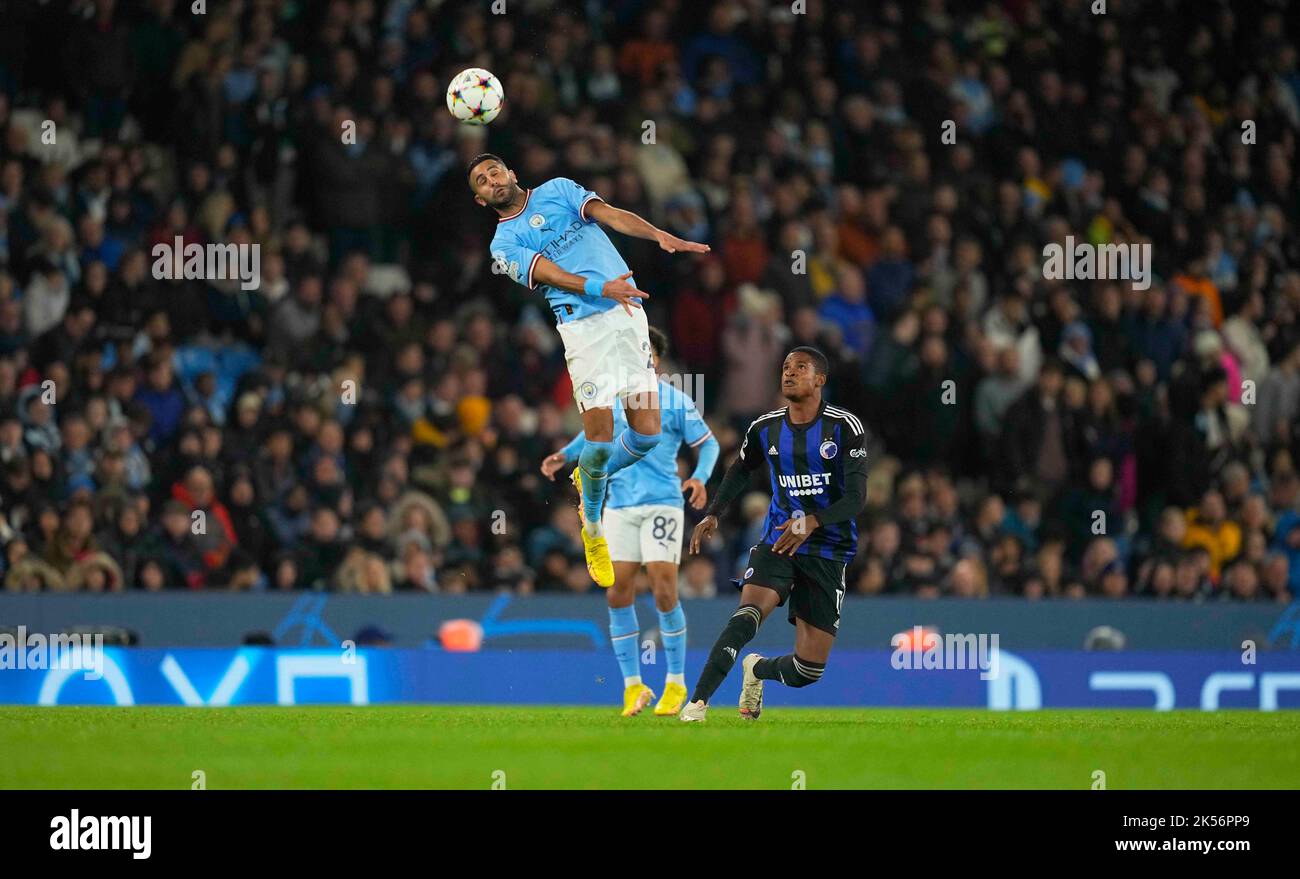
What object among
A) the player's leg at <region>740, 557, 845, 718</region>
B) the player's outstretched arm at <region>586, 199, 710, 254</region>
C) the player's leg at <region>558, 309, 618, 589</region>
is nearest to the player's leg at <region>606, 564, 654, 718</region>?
the player's leg at <region>558, 309, 618, 589</region>

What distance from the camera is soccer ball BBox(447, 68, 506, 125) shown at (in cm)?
1197

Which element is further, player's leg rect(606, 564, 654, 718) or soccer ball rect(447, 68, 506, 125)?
player's leg rect(606, 564, 654, 718)

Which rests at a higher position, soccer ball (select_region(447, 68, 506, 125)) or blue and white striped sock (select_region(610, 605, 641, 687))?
soccer ball (select_region(447, 68, 506, 125))

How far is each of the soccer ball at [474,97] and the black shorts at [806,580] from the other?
301 cm

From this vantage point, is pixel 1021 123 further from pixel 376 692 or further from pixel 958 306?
pixel 376 692

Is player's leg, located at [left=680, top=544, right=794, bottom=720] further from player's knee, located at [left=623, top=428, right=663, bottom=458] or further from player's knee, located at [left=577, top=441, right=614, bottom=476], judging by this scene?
player's knee, located at [left=577, top=441, right=614, bottom=476]

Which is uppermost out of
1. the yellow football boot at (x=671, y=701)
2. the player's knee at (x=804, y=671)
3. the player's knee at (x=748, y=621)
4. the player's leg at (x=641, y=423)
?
the player's leg at (x=641, y=423)

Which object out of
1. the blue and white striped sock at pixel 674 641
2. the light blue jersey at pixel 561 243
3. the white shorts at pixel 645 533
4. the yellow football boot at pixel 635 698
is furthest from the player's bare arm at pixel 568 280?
the yellow football boot at pixel 635 698

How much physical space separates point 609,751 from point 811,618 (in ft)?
5.12

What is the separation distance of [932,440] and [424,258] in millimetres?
4823

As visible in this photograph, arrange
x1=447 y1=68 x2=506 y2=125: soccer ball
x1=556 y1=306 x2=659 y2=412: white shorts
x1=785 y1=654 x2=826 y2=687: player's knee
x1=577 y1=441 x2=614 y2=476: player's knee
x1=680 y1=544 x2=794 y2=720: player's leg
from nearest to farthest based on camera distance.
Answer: x1=680 y1=544 x2=794 y2=720: player's leg → x1=785 y1=654 x2=826 y2=687: player's knee → x1=556 y1=306 x2=659 y2=412: white shorts → x1=447 y1=68 x2=506 y2=125: soccer ball → x1=577 y1=441 x2=614 y2=476: player's knee

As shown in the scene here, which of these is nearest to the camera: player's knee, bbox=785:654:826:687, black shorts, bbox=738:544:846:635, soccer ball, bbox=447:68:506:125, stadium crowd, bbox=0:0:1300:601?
black shorts, bbox=738:544:846:635

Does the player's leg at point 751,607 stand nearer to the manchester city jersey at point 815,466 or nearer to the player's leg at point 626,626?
the manchester city jersey at point 815,466

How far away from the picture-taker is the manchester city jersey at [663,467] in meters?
12.9
